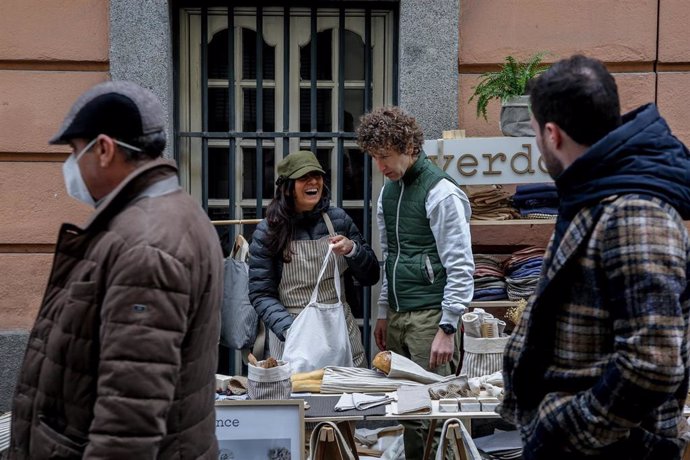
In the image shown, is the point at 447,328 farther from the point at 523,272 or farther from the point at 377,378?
the point at 523,272

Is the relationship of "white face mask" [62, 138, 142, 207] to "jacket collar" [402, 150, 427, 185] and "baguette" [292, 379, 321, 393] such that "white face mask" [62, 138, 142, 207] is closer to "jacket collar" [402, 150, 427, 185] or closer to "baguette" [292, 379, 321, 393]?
"baguette" [292, 379, 321, 393]

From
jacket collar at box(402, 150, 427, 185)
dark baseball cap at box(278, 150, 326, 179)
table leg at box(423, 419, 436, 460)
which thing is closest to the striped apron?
dark baseball cap at box(278, 150, 326, 179)

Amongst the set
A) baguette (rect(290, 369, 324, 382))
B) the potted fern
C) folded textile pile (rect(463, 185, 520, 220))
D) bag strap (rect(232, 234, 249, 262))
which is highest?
the potted fern

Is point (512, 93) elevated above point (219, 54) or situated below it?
below

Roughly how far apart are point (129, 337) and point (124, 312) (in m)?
0.06

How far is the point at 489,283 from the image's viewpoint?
17.4 ft

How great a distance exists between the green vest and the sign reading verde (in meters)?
0.31

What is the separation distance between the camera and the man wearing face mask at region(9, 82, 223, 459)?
214 centimetres

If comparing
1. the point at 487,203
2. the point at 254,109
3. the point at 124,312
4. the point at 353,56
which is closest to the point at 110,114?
the point at 124,312

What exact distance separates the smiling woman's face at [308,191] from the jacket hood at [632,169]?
107 inches

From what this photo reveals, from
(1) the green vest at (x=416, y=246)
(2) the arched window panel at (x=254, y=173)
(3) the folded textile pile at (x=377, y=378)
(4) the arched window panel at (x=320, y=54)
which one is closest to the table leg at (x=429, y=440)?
(3) the folded textile pile at (x=377, y=378)

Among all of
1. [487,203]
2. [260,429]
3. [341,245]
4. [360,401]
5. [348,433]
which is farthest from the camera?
[487,203]

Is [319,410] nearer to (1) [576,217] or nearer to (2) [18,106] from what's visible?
(1) [576,217]

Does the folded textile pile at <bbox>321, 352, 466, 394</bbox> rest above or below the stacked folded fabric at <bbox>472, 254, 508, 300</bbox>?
below
